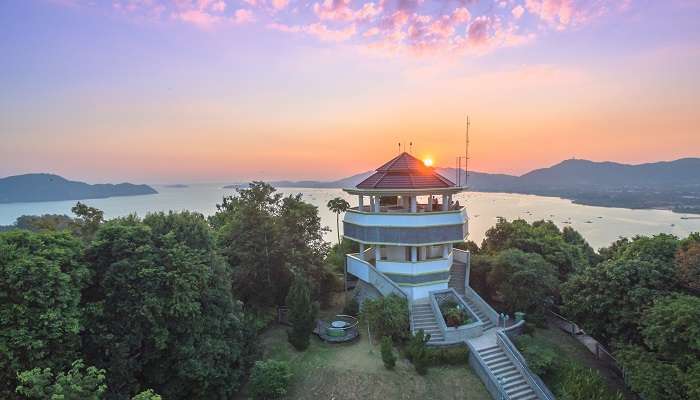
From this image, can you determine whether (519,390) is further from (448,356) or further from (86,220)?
(86,220)

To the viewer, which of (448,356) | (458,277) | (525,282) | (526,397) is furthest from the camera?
(458,277)


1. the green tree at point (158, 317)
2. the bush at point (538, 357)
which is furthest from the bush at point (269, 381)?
the bush at point (538, 357)

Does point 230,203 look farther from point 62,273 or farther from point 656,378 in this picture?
point 656,378

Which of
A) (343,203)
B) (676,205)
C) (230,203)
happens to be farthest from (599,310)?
(676,205)

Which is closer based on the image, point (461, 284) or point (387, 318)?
point (387, 318)

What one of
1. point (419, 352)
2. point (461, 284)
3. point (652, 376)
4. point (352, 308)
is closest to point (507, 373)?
point (419, 352)
